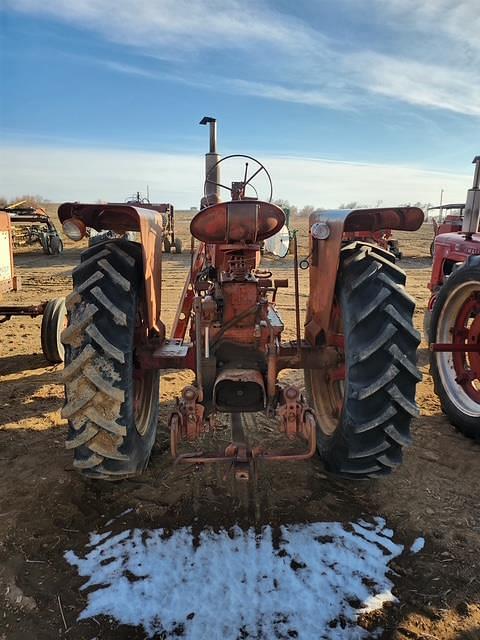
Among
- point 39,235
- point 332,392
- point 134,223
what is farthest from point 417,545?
point 39,235

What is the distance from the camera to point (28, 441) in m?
4.07

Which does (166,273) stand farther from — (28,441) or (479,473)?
(479,473)

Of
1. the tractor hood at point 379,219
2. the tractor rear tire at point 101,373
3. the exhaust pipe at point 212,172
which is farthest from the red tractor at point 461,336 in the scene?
the tractor rear tire at point 101,373

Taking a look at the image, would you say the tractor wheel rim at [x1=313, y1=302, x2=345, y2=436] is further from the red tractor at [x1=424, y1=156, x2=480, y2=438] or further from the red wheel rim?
the red wheel rim

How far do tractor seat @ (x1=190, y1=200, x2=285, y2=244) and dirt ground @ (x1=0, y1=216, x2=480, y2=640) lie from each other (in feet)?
5.49

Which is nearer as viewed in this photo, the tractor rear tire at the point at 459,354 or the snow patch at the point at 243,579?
the snow patch at the point at 243,579

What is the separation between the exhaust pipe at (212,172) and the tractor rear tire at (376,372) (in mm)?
2246

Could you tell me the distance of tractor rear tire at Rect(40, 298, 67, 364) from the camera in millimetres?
5719

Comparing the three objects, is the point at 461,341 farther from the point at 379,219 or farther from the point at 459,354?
the point at 379,219

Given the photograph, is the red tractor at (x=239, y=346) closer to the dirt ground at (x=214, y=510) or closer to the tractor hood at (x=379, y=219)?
the tractor hood at (x=379, y=219)

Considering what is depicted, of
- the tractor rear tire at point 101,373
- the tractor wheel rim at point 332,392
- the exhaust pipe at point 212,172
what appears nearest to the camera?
the tractor rear tire at point 101,373

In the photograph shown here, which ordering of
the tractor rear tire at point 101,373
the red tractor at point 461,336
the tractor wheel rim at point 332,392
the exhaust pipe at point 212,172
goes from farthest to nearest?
1. the exhaust pipe at point 212,172
2. the red tractor at point 461,336
3. the tractor wheel rim at point 332,392
4. the tractor rear tire at point 101,373

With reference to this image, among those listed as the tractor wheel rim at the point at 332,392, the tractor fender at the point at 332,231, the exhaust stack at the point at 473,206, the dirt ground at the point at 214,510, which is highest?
the exhaust stack at the point at 473,206

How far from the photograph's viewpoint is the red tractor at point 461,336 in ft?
13.9
